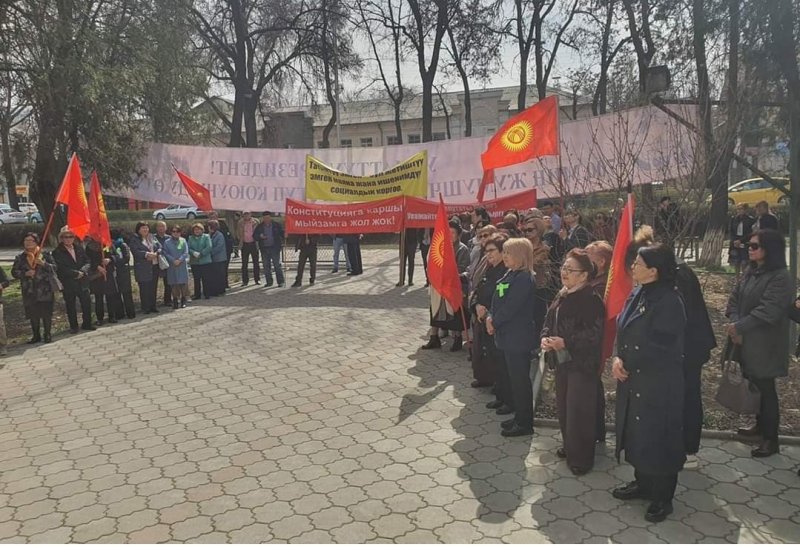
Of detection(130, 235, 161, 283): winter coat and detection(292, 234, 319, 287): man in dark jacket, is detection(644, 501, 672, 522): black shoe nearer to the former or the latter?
detection(130, 235, 161, 283): winter coat

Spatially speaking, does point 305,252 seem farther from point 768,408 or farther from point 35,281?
point 768,408

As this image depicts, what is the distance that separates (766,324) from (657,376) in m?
1.30

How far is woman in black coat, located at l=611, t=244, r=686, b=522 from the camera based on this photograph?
3617 mm

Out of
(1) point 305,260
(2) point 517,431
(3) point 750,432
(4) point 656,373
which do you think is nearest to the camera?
(4) point 656,373

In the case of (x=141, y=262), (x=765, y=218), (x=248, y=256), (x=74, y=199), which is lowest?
(x=248, y=256)

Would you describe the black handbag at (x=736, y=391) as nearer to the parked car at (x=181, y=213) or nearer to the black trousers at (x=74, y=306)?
the black trousers at (x=74, y=306)

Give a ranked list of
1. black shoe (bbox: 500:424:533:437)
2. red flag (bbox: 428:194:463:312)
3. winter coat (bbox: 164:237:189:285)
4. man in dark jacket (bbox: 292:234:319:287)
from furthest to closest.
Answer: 1. man in dark jacket (bbox: 292:234:319:287)
2. winter coat (bbox: 164:237:189:285)
3. red flag (bbox: 428:194:463:312)
4. black shoe (bbox: 500:424:533:437)

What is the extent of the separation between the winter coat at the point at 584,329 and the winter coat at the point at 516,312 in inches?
24.9

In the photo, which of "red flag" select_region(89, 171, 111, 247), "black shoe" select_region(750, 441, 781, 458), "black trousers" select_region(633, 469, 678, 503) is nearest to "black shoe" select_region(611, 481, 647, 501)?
"black trousers" select_region(633, 469, 678, 503)

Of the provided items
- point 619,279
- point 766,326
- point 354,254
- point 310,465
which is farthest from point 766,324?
point 354,254

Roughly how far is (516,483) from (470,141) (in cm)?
798

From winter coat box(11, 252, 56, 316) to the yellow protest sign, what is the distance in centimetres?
471

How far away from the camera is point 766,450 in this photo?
4.49 meters

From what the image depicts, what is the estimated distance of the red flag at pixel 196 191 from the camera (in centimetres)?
1177
